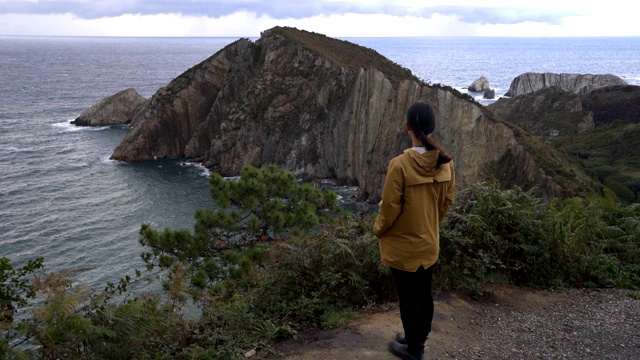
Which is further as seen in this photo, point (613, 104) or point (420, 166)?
point (613, 104)

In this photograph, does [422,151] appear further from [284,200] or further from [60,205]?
[60,205]

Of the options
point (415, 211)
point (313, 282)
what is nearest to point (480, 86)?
point (313, 282)

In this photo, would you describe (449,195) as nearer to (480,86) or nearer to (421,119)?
(421,119)

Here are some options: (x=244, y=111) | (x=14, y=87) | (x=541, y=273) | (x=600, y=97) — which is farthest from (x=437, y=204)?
(x=14, y=87)

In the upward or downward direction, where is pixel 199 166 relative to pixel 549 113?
downward

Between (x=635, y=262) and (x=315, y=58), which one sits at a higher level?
(x=315, y=58)

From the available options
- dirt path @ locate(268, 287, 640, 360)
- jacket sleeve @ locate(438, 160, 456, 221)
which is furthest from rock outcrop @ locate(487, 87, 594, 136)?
jacket sleeve @ locate(438, 160, 456, 221)

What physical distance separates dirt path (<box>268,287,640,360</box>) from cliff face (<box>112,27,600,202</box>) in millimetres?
24271

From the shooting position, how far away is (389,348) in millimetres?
5285

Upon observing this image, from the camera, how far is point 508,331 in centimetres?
611

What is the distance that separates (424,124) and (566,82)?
336ft

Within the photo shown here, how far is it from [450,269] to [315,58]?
5045 centimetres

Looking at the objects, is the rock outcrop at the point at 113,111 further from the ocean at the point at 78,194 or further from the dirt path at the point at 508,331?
the dirt path at the point at 508,331

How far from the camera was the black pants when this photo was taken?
4.62 m
